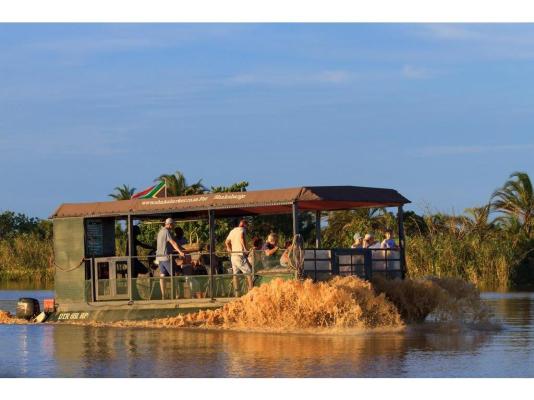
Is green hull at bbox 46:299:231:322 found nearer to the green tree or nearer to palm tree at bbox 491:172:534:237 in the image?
palm tree at bbox 491:172:534:237

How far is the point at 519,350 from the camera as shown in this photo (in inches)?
628

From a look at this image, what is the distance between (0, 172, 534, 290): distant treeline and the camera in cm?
3719

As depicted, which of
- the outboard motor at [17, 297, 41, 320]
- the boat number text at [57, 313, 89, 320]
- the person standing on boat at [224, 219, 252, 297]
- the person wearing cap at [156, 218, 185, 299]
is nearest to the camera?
the person standing on boat at [224, 219, 252, 297]

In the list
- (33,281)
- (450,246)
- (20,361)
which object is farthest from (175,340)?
(33,281)

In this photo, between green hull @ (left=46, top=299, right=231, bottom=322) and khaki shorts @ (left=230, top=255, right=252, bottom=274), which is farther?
green hull @ (left=46, top=299, right=231, bottom=322)

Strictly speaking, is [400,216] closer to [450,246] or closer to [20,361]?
[20,361]

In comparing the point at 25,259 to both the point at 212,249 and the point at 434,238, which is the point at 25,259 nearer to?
the point at 434,238

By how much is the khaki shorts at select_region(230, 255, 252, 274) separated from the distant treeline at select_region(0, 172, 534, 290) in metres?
10.3

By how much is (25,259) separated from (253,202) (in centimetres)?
3482

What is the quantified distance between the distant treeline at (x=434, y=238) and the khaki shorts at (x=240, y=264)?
1026cm

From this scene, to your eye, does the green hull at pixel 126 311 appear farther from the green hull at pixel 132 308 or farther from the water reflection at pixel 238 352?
the water reflection at pixel 238 352

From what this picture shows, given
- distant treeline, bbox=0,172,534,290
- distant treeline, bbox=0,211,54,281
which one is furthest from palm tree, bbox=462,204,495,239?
distant treeline, bbox=0,211,54,281

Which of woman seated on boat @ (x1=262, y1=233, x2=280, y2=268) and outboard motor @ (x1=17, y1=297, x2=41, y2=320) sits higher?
woman seated on boat @ (x1=262, y1=233, x2=280, y2=268)

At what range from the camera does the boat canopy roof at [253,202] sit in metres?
19.5
